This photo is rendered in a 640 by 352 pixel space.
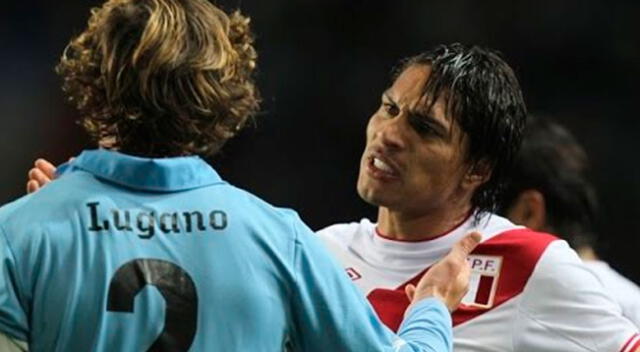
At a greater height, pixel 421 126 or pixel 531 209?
pixel 421 126

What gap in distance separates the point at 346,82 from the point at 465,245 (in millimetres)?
3657

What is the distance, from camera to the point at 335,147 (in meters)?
6.14

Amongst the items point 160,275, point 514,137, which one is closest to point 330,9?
point 514,137

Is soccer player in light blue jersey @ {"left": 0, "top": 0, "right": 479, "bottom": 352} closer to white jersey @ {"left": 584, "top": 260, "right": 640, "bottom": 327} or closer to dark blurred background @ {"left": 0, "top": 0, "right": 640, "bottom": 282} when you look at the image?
white jersey @ {"left": 584, "top": 260, "right": 640, "bottom": 327}

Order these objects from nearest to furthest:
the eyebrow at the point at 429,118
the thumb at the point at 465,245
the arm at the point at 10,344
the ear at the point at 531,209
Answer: the arm at the point at 10,344 → the thumb at the point at 465,245 → the eyebrow at the point at 429,118 → the ear at the point at 531,209

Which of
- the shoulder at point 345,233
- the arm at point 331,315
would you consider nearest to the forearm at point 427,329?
the arm at point 331,315

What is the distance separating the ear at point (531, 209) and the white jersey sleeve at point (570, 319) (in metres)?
1.41

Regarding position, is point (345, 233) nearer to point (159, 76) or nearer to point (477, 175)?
point (477, 175)

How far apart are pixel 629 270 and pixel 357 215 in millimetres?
1190

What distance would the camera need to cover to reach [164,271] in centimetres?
207

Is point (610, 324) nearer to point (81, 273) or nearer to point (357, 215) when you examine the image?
point (81, 273)

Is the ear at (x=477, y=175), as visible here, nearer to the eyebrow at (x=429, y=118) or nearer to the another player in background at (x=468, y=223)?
the another player in background at (x=468, y=223)

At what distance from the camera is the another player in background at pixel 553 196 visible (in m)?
4.30

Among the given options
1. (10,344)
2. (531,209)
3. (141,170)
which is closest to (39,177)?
(141,170)
